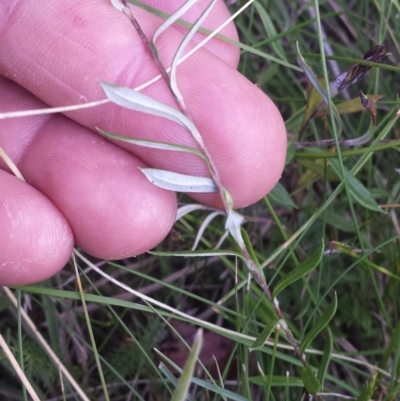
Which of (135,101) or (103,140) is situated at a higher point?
(135,101)

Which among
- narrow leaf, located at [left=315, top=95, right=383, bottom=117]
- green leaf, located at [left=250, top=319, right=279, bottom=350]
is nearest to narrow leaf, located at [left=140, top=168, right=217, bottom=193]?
green leaf, located at [left=250, top=319, right=279, bottom=350]

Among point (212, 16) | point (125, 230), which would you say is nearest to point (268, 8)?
point (212, 16)

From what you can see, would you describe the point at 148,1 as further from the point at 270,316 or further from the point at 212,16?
the point at 270,316

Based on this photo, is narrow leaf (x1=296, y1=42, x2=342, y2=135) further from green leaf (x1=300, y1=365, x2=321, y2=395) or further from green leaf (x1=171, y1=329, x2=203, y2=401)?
green leaf (x1=171, y1=329, x2=203, y2=401)

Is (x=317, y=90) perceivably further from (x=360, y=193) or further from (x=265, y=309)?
(x=265, y=309)

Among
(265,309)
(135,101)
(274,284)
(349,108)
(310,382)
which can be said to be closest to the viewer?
(135,101)

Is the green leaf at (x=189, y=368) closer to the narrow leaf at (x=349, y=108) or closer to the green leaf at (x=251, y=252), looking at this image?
the green leaf at (x=251, y=252)

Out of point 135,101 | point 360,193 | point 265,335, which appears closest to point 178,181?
point 135,101
